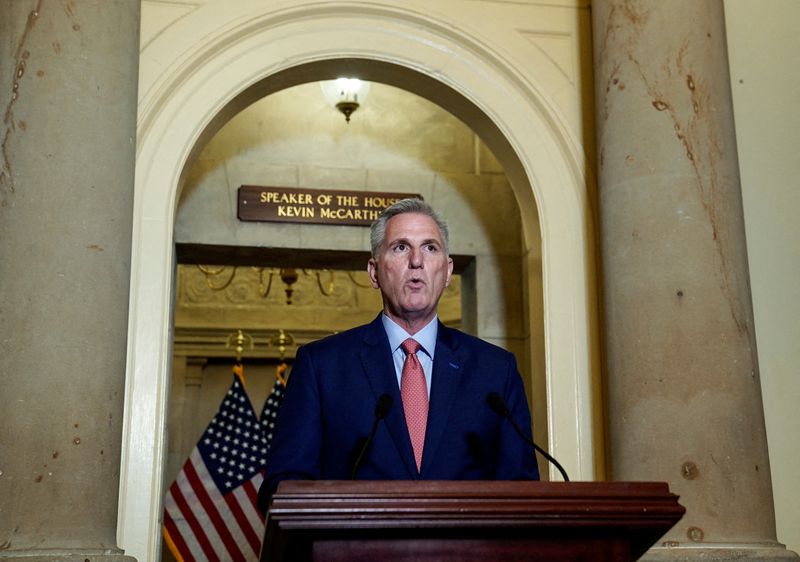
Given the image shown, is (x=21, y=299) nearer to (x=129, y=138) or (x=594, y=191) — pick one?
(x=129, y=138)

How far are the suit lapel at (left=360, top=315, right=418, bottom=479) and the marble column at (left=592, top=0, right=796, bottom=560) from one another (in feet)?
5.82

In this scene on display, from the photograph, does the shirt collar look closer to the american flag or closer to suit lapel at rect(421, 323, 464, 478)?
suit lapel at rect(421, 323, 464, 478)

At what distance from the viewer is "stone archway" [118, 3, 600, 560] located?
470cm

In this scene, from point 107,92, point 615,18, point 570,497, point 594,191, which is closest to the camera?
point 570,497

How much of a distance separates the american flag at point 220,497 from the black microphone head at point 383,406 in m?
5.13

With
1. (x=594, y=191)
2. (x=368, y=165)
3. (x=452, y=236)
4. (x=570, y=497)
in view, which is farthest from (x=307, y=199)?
(x=570, y=497)

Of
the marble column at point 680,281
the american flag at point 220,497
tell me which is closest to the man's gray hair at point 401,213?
the marble column at point 680,281

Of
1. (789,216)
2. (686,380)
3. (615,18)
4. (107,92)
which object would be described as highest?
(615,18)

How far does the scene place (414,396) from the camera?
9.01 ft

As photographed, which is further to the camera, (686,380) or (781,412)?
(781,412)

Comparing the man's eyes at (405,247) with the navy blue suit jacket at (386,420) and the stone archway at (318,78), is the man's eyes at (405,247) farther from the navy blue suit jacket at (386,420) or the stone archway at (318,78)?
the stone archway at (318,78)

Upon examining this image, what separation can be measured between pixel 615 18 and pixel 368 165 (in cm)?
212

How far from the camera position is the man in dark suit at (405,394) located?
8.54 feet

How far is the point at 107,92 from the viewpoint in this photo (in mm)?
4188
